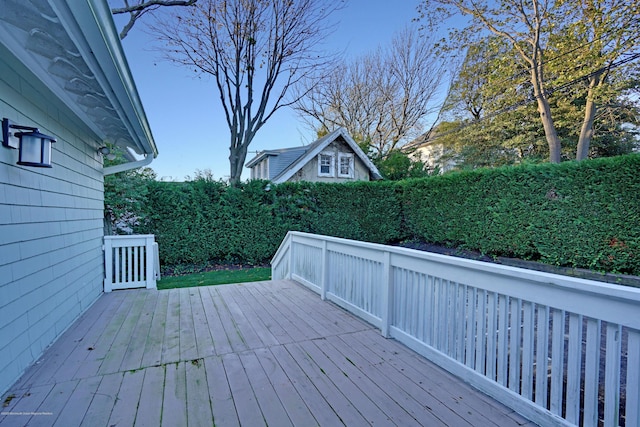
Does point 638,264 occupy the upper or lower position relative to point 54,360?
upper

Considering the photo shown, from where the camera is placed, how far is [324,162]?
548 inches

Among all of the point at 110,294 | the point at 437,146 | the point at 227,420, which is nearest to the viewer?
the point at 227,420

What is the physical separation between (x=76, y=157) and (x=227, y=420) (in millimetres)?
3540

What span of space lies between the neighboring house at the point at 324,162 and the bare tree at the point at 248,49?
261cm

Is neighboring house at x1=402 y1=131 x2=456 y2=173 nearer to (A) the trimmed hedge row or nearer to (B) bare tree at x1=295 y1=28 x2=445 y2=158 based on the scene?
(B) bare tree at x1=295 y1=28 x2=445 y2=158

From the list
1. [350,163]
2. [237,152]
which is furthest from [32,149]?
[350,163]

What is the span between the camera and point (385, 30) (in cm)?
1465

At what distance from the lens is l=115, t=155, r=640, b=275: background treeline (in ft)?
17.7

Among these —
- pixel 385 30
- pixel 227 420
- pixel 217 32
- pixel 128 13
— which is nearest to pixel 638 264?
pixel 227 420

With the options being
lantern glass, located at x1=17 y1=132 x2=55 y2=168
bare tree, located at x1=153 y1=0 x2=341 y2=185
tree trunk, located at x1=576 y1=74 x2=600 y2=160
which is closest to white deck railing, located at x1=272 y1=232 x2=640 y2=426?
lantern glass, located at x1=17 y1=132 x2=55 y2=168

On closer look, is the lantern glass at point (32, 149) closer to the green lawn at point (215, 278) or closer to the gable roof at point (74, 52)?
the gable roof at point (74, 52)

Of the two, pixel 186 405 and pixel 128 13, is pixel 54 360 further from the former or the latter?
pixel 128 13

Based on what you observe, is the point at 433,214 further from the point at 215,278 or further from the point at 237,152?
the point at 237,152

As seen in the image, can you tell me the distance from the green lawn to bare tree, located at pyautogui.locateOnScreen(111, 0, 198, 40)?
6661mm
